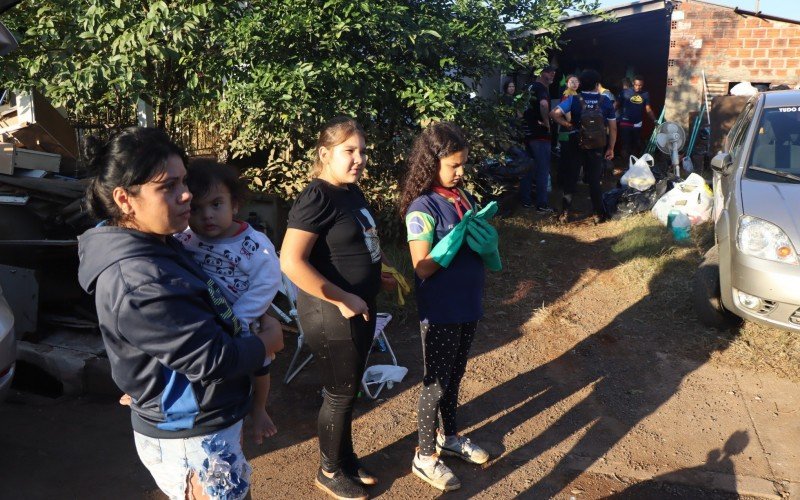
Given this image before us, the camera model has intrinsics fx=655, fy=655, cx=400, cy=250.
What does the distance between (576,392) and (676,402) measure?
0.64 meters

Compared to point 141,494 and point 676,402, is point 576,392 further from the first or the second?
point 141,494

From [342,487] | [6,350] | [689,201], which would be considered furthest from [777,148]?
[6,350]

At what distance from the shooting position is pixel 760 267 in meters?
4.54

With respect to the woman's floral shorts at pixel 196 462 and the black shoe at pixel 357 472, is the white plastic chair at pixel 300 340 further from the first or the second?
the woman's floral shorts at pixel 196 462

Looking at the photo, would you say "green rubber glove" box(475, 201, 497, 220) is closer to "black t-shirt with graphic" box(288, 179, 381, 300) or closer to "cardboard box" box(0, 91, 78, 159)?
"black t-shirt with graphic" box(288, 179, 381, 300)

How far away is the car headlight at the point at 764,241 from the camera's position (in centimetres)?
446

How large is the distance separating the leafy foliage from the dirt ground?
5.92 ft

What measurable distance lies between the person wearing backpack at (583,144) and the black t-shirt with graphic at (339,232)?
20.5 ft

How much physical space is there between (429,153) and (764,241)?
112 inches

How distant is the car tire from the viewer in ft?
17.1

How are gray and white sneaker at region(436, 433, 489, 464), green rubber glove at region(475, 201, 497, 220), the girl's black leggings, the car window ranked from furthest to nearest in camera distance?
the car window, gray and white sneaker at region(436, 433, 489, 464), green rubber glove at region(475, 201, 497, 220), the girl's black leggings

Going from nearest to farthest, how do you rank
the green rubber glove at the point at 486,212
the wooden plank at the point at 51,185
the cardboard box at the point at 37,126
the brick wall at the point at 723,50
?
the green rubber glove at the point at 486,212 → the wooden plank at the point at 51,185 → the cardboard box at the point at 37,126 → the brick wall at the point at 723,50

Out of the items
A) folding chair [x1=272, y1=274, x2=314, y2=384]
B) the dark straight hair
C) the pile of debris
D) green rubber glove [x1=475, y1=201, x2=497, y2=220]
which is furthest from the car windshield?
the pile of debris

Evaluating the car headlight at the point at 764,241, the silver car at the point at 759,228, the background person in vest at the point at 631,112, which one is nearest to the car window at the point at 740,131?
the silver car at the point at 759,228
